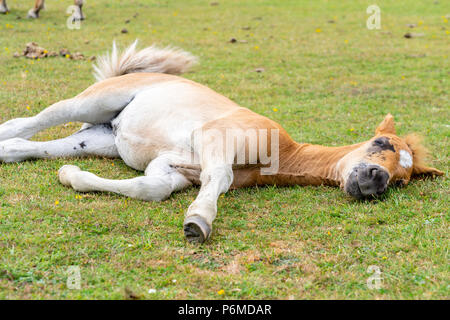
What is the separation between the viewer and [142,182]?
181 inches

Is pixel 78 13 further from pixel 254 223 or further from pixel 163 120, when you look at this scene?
pixel 254 223

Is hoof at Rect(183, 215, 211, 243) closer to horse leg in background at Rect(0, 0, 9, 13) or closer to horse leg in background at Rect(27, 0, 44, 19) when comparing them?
horse leg in background at Rect(27, 0, 44, 19)

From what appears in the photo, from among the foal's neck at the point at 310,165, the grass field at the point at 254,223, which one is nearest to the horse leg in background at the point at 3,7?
the grass field at the point at 254,223

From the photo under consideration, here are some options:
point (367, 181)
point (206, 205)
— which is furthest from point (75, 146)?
point (367, 181)

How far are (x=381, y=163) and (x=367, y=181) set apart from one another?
0.69 ft

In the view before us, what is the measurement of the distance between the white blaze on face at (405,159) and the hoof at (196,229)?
1.94 metres

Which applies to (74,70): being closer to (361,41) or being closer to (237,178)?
(237,178)

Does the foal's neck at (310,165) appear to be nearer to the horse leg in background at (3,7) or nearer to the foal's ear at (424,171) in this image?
the foal's ear at (424,171)

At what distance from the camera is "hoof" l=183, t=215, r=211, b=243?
3781 mm

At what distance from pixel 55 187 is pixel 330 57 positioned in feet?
27.2

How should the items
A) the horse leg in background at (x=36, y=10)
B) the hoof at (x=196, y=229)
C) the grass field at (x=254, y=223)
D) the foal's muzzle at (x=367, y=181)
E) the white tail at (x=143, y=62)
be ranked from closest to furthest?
the grass field at (x=254, y=223) → the hoof at (x=196, y=229) → the foal's muzzle at (x=367, y=181) → the white tail at (x=143, y=62) → the horse leg in background at (x=36, y=10)

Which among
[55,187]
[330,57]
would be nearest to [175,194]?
[55,187]

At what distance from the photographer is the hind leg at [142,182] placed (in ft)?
15.1

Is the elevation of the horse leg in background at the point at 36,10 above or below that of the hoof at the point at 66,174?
above
